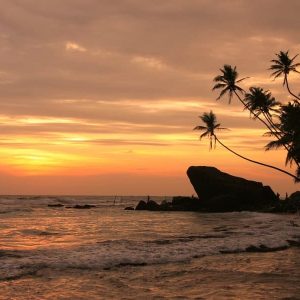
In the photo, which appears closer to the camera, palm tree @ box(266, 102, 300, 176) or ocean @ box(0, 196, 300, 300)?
ocean @ box(0, 196, 300, 300)

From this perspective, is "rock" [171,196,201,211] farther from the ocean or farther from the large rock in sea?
the ocean

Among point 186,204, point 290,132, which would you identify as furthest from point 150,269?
point 186,204

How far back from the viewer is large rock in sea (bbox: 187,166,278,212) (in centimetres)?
5541

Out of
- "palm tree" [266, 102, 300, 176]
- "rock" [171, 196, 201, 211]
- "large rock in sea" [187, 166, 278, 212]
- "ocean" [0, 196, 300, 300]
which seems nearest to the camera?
"ocean" [0, 196, 300, 300]

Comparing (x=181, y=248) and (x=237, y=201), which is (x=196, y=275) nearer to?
(x=181, y=248)

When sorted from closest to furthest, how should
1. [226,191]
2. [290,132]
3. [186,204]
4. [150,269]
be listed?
[150,269] < [290,132] < [226,191] < [186,204]

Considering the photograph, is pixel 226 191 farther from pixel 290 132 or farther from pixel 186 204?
pixel 290 132

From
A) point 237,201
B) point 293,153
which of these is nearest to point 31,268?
point 293,153

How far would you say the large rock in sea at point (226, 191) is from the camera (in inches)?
2181

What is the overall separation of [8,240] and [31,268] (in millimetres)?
7655

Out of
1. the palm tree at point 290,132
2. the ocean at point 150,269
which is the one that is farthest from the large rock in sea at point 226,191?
the ocean at point 150,269

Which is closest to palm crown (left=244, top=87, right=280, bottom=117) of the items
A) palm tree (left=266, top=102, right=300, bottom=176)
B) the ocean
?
palm tree (left=266, top=102, right=300, bottom=176)

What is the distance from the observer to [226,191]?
58.3m

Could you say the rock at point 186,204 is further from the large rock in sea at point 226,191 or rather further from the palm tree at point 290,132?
the palm tree at point 290,132
